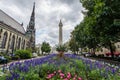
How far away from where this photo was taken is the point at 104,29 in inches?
717

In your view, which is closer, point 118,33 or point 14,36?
point 118,33

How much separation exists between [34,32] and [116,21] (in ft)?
291

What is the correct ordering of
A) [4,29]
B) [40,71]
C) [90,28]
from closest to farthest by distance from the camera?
[40,71]
[90,28]
[4,29]

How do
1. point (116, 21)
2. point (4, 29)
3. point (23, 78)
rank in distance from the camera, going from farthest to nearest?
point (4, 29), point (116, 21), point (23, 78)

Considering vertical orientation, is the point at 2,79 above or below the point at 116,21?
below

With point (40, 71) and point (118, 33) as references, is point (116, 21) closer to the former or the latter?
point (118, 33)

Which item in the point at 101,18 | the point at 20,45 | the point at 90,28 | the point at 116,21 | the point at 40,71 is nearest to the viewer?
the point at 40,71

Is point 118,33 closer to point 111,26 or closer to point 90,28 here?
point 111,26

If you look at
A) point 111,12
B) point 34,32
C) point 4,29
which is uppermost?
point 34,32

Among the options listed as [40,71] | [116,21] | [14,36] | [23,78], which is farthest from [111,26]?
[14,36]

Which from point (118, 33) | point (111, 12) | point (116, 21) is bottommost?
point (118, 33)

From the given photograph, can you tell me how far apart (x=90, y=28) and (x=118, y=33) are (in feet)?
15.2

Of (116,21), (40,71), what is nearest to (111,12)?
(116,21)

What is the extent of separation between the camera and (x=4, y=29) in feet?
149
